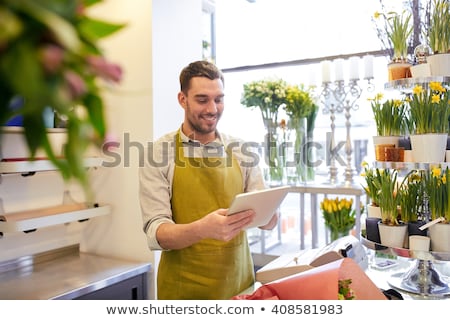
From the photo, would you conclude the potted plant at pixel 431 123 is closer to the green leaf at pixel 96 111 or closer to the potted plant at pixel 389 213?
the potted plant at pixel 389 213

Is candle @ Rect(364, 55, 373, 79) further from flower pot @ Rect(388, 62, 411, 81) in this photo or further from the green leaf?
the green leaf

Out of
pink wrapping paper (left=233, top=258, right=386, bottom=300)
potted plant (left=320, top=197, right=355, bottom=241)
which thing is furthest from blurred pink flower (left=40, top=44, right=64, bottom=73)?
potted plant (left=320, top=197, right=355, bottom=241)

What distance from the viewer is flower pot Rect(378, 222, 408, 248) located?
1.24 m

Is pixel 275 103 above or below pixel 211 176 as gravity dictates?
above

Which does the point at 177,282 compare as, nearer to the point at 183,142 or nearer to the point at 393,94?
the point at 183,142

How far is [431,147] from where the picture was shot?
3.99ft

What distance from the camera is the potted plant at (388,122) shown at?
134cm

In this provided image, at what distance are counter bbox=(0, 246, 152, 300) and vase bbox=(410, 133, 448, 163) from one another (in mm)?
1361

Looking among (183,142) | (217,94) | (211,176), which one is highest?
(217,94)

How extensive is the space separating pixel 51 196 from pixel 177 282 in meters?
1.02

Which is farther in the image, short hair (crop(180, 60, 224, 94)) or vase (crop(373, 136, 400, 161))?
short hair (crop(180, 60, 224, 94))

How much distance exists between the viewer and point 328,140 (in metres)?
2.86

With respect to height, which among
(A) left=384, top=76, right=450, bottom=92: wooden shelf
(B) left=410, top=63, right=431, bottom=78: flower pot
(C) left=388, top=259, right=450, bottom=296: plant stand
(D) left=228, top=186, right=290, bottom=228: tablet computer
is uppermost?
(B) left=410, top=63, right=431, bottom=78: flower pot
